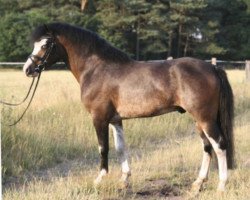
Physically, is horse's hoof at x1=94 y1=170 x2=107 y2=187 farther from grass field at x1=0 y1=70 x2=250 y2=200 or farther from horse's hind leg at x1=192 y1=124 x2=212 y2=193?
horse's hind leg at x1=192 y1=124 x2=212 y2=193

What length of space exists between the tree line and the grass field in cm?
3321

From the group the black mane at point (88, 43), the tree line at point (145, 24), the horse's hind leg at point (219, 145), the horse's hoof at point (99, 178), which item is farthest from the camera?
the tree line at point (145, 24)

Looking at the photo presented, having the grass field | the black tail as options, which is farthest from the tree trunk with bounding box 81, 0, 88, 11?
the black tail

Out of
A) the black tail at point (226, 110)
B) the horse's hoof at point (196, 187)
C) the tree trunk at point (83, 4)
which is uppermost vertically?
the black tail at point (226, 110)

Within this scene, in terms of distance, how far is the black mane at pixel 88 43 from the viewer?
589cm

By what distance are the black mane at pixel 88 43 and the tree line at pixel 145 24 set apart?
120 feet

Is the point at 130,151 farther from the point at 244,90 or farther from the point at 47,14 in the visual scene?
the point at 47,14

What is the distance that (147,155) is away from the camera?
798cm

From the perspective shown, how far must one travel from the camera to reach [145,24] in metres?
47.1

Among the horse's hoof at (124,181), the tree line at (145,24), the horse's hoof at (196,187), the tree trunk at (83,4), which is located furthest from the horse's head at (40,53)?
A: the tree trunk at (83,4)

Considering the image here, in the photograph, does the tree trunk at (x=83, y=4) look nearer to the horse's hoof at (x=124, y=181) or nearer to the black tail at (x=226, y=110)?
the horse's hoof at (x=124, y=181)

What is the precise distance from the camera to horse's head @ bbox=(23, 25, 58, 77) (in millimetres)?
5703

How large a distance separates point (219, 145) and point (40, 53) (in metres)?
2.54

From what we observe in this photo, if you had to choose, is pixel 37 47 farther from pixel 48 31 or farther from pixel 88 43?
pixel 88 43
